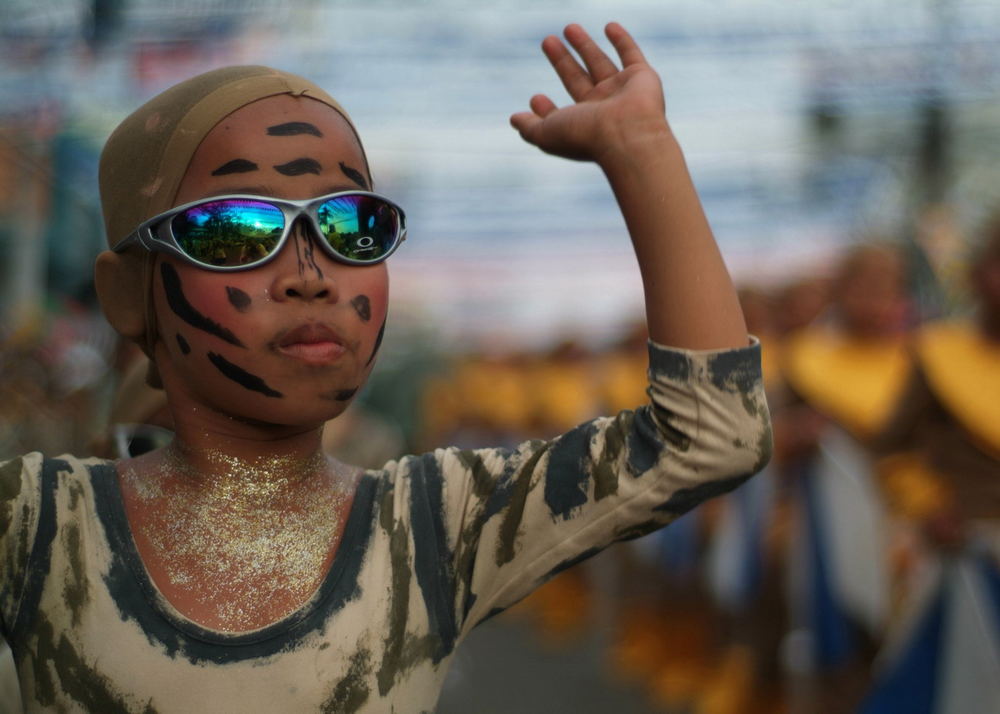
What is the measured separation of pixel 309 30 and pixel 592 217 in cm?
1048

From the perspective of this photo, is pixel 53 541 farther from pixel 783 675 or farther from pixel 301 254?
pixel 783 675

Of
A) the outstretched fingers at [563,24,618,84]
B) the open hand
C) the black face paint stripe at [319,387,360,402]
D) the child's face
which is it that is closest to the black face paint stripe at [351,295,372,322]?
the child's face

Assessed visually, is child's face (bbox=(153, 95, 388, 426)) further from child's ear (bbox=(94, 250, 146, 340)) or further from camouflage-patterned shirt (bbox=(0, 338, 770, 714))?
camouflage-patterned shirt (bbox=(0, 338, 770, 714))

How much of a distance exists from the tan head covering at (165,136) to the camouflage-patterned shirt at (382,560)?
1.30ft

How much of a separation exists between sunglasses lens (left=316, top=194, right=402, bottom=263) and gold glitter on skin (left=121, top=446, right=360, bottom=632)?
0.36 metres

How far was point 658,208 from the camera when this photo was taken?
5.95ft

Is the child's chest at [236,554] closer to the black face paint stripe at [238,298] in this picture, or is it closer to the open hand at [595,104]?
the black face paint stripe at [238,298]

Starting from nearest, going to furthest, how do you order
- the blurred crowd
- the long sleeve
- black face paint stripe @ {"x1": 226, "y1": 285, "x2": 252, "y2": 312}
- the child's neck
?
the long sleeve < black face paint stripe @ {"x1": 226, "y1": 285, "x2": 252, "y2": 312} < the child's neck < the blurred crowd

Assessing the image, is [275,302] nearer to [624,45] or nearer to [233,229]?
[233,229]

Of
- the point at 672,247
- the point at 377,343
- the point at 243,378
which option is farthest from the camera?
the point at 377,343

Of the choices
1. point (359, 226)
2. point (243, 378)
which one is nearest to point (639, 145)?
point (359, 226)

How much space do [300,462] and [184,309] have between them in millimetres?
310

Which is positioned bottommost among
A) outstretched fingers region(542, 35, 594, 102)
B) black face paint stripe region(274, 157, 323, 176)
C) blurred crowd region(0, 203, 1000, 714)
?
blurred crowd region(0, 203, 1000, 714)

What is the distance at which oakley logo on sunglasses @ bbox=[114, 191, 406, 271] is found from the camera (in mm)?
1864
